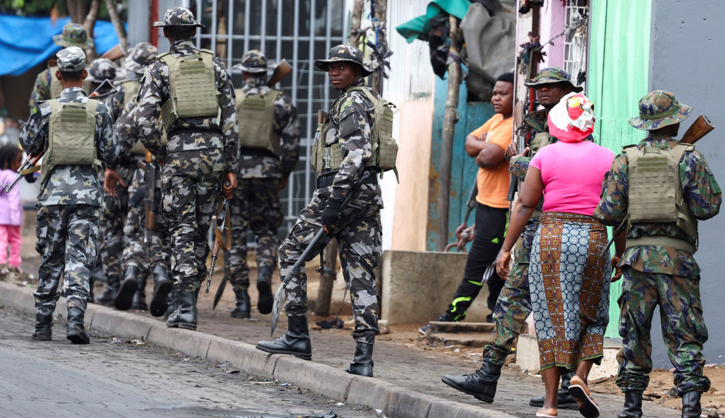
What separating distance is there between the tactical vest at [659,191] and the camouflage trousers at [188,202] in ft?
12.1

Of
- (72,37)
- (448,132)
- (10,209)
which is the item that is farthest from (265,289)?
(10,209)

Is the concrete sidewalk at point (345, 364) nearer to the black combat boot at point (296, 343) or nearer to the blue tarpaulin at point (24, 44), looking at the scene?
the black combat boot at point (296, 343)

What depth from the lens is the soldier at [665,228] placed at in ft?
17.3

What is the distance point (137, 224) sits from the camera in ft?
32.4

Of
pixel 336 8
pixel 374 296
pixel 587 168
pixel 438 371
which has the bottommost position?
pixel 438 371

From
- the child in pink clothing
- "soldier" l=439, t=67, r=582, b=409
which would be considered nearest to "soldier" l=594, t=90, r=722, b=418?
"soldier" l=439, t=67, r=582, b=409

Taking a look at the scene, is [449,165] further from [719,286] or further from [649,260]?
[649,260]

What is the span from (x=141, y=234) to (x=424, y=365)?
3.54 metres

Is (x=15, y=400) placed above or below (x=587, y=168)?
below

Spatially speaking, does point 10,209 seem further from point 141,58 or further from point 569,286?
point 569,286

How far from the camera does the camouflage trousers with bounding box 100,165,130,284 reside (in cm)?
1030

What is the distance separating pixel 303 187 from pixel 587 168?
8550mm

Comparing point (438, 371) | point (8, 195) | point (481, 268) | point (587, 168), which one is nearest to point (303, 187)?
point (8, 195)

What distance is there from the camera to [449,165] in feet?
33.9
